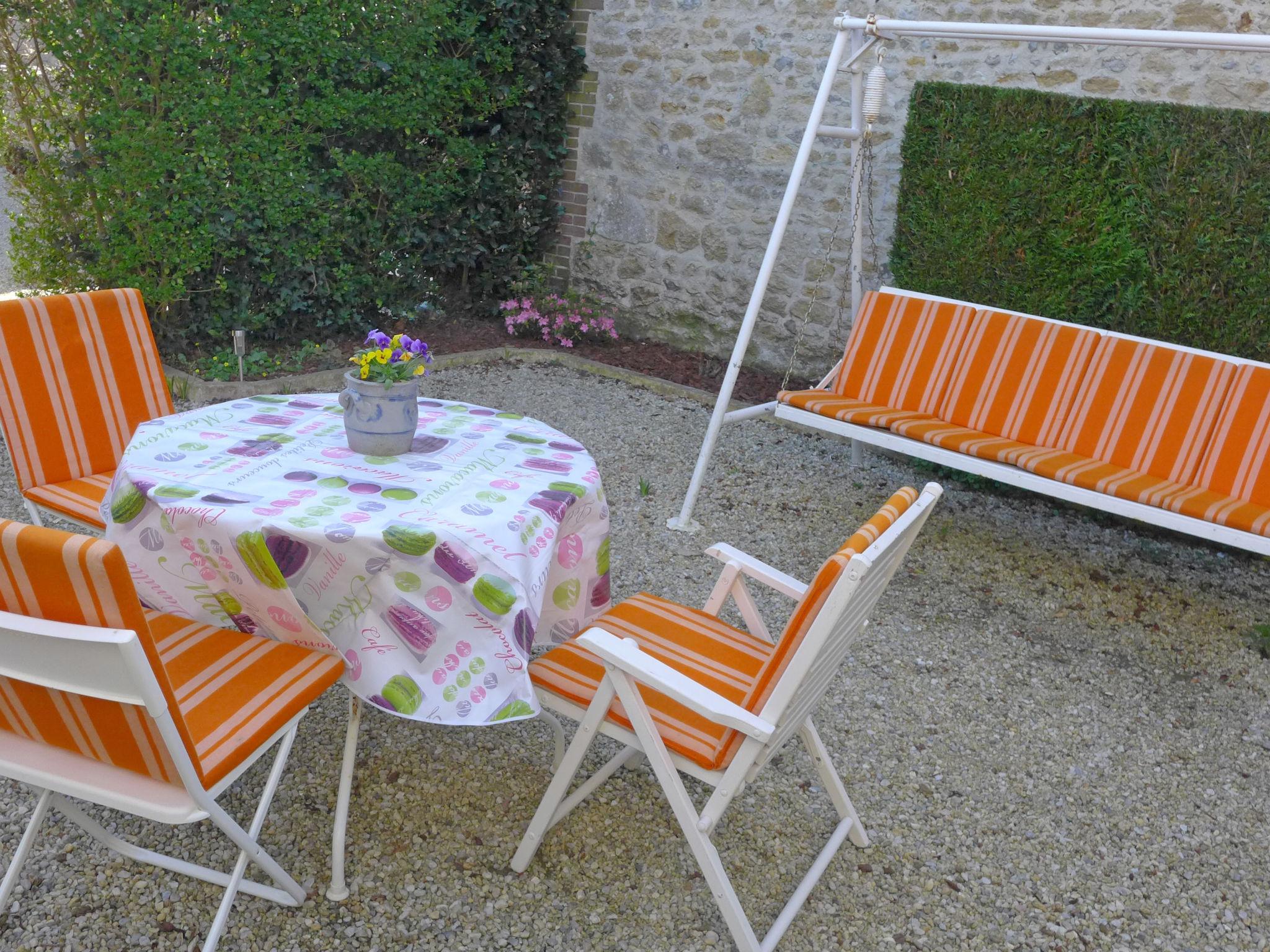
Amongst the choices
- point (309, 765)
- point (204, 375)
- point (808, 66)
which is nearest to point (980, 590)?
point (309, 765)

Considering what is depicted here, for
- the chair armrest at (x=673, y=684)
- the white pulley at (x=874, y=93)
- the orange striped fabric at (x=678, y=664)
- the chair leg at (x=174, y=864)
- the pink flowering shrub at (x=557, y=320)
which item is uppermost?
the white pulley at (x=874, y=93)

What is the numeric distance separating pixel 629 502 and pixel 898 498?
91.1 inches

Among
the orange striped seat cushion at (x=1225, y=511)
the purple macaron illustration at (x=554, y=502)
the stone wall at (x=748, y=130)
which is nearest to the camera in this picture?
the purple macaron illustration at (x=554, y=502)

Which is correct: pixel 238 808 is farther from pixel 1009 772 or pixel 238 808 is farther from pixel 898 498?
pixel 1009 772

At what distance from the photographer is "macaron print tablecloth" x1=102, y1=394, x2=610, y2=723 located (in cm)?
196

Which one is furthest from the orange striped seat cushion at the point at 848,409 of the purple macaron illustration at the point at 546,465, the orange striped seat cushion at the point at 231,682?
A: the orange striped seat cushion at the point at 231,682

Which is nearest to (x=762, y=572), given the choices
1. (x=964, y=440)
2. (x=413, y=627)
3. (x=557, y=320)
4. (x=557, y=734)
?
(x=557, y=734)

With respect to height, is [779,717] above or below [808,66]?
below

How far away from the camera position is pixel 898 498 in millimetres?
1971

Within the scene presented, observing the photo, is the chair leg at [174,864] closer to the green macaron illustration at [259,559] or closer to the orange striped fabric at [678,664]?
the green macaron illustration at [259,559]

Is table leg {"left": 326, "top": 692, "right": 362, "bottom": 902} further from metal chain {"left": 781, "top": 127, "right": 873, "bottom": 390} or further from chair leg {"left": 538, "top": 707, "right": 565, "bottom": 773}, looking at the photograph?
metal chain {"left": 781, "top": 127, "right": 873, "bottom": 390}

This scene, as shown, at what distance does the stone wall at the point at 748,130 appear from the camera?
4.48m

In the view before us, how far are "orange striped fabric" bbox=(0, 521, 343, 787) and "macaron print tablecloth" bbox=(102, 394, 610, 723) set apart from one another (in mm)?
93

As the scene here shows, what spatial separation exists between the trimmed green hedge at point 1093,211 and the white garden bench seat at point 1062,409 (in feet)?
1.73
